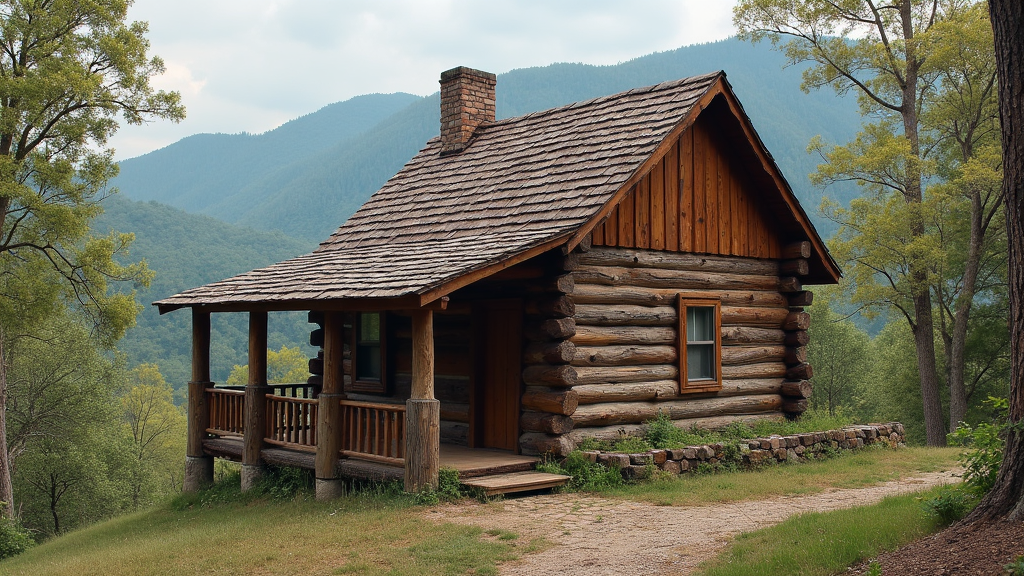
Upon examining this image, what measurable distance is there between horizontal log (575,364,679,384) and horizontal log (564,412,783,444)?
2.30 feet

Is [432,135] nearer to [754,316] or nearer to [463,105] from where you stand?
[463,105]

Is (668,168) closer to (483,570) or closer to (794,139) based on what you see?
(483,570)

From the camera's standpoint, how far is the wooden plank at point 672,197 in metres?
15.1

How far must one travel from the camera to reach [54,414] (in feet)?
115

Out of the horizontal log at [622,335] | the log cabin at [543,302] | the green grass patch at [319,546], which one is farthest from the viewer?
the horizontal log at [622,335]

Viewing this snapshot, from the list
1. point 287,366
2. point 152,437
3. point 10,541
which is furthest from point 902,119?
point 287,366

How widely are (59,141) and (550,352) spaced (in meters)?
17.3

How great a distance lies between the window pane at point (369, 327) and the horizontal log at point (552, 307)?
165 inches

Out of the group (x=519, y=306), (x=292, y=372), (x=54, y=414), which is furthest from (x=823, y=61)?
(x=292, y=372)

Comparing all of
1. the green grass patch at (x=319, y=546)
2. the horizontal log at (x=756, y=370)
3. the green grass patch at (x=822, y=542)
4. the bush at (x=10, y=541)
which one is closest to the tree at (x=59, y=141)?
the bush at (x=10, y=541)

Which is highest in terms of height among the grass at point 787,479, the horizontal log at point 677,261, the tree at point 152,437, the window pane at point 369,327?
the horizontal log at point 677,261

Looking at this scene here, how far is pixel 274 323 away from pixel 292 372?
51.5 feet

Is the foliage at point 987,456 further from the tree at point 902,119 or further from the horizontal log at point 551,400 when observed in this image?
the tree at point 902,119

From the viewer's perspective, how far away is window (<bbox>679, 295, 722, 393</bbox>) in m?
15.3
